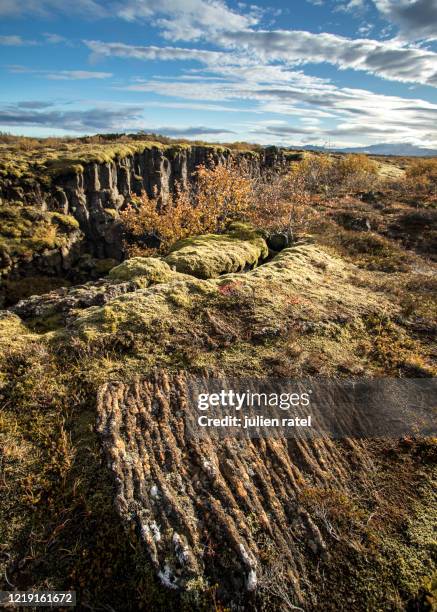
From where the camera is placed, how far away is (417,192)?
6556 centimetres

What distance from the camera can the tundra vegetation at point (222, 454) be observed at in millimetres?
6770

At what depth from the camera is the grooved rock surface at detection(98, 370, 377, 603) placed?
696 centimetres

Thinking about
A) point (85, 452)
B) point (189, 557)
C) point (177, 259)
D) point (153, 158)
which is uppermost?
point (153, 158)

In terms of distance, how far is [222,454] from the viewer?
29.7 feet

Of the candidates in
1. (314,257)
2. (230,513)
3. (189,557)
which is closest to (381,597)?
(230,513)

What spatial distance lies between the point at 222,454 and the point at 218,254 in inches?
551

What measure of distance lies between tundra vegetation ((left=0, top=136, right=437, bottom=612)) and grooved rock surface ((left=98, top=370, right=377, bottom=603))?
45 mm

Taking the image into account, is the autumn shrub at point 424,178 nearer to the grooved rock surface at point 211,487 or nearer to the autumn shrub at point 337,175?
the autumn shrub at point 337,175

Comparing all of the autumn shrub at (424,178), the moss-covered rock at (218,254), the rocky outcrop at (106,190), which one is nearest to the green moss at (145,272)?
the moss-covered rock at (218,254)

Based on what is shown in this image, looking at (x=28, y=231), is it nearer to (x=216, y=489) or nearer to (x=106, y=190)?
(x=106, y=190)

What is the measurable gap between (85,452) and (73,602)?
2867 mm

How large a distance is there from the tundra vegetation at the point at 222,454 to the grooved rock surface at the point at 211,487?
0.05 meters

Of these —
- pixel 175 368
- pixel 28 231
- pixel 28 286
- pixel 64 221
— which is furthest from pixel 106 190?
pixel 175 368

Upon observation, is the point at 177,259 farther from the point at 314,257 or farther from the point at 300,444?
the point at 300,444
